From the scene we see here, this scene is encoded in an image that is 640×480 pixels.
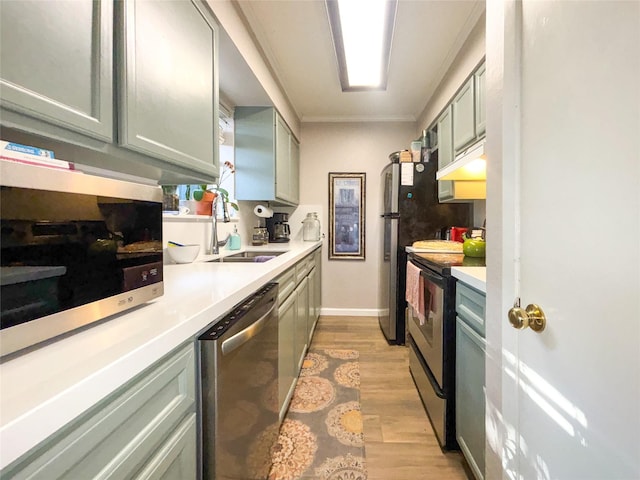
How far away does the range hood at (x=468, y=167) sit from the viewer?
1.41 m

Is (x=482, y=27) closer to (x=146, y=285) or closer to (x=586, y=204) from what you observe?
(x=586, y=204)

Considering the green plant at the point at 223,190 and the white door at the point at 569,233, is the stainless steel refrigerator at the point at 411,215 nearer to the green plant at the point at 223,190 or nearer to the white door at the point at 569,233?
the green plant at the point at 223,190

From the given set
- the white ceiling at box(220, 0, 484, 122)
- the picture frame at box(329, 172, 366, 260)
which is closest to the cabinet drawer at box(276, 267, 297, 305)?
the white ceiling at box(220, 0, 484, 122)

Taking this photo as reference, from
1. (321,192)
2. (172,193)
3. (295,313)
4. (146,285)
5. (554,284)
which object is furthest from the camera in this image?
(321,192)

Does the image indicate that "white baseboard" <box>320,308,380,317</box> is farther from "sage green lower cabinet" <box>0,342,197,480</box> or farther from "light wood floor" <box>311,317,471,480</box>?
"sage green lower cabinet" <box>0,342,197,480</box>

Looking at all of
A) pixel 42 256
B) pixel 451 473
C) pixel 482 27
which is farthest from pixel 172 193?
pixel 482 27

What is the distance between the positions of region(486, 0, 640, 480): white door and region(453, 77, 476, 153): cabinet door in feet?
3.93

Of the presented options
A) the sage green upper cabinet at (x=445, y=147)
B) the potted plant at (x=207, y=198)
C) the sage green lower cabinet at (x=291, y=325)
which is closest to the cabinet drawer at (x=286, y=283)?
the sage green lower cabinet at (x=291, y=325)

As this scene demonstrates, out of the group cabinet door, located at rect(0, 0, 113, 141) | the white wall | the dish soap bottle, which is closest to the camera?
cabinet door, located at rect(0, 0, 113, 141)

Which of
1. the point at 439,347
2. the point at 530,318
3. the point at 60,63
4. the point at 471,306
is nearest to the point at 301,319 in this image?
the point at 439,347

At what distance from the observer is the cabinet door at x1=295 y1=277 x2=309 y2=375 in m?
2.06

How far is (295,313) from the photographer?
6.45 ft

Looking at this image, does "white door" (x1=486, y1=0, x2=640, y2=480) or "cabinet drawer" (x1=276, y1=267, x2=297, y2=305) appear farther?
"cabinet drawer" (x1=276, y1=267, x2=297, y2=305)

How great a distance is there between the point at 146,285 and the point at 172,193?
1.17 meters
